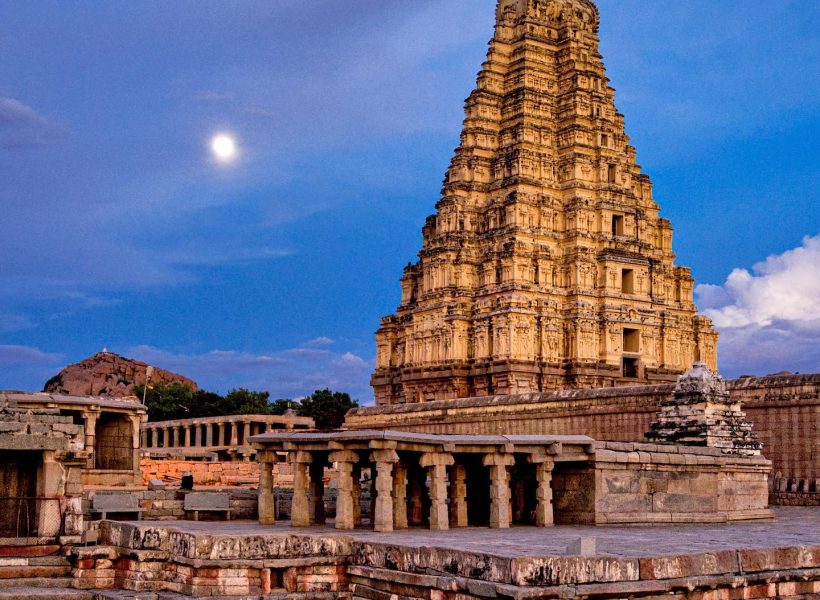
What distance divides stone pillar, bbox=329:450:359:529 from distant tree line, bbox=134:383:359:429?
38657 millimetres

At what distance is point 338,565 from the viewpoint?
13992 mm

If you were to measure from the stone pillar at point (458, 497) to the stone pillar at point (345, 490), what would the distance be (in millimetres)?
2153

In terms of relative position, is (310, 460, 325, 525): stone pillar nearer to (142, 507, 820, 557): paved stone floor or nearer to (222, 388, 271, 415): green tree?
(142, 507, 820, 557): paved stone floor

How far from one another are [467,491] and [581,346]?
88.8 ft

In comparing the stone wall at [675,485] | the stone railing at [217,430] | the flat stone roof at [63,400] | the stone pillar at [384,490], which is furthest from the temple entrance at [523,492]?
the stone railing at [217,430]

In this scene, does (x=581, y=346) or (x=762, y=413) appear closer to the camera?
(x=762, y=413)

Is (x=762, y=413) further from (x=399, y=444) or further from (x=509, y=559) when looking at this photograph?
(x=509, y=559)

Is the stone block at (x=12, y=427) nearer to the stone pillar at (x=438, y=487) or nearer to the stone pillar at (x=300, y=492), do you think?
the stone pillar at (x=300, y=492)

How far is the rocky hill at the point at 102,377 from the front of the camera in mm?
60531

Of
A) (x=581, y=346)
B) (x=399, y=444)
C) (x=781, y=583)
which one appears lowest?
(x=781, y=583)

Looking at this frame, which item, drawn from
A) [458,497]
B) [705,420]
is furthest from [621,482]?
[705,420]

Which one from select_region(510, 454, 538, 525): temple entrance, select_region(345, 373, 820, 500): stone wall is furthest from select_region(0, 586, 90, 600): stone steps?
select_region(345, 373, 820, 500): stone wall

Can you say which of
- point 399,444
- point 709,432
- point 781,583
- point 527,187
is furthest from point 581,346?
point 781,583

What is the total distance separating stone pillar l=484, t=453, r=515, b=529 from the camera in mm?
18250
